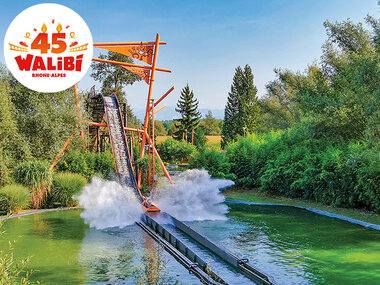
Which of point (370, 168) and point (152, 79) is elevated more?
point (152, 79)

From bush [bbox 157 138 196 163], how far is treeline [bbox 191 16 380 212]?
16.9 m

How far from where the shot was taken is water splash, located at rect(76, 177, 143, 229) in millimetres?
12672

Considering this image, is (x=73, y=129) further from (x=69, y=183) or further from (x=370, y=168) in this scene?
(x=370, y=168)

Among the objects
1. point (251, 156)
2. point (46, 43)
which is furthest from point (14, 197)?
point (251, 156)

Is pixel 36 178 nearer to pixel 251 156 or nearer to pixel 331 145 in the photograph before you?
pixel 251 156

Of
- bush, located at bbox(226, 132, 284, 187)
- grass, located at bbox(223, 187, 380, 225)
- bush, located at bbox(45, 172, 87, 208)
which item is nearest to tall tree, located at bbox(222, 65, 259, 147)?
bush, located at bbox(226, 132, 284, 187)

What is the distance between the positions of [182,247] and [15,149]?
9.76 m

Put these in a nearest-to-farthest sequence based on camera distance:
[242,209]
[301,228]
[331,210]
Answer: [301,228]
[331,210]
[242,209]

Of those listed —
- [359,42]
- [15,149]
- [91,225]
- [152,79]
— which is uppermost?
[359,42]

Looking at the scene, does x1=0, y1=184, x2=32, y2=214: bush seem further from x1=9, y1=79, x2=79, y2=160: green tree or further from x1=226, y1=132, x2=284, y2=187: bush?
x1=226, y1=132, x2=284, y2=187: bush

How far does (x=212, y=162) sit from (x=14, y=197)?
31.8 feet

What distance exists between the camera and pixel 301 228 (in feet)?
37.8

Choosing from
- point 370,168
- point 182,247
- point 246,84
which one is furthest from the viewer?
point 246,84

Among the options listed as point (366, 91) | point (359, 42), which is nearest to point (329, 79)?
point (359, 42)
